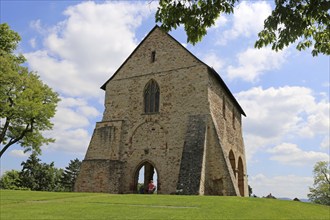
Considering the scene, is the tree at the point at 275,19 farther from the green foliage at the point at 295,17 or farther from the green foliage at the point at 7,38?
the green foliage at the point at 7,38

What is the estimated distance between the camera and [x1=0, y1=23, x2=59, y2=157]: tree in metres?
25.5

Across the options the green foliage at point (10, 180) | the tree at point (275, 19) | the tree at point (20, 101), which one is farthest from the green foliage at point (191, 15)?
the green foliage at point (10, 180)

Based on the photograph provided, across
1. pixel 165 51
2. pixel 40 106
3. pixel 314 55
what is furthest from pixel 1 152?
pixel 314 55

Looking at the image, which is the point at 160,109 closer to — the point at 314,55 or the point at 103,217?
the point at 103,217

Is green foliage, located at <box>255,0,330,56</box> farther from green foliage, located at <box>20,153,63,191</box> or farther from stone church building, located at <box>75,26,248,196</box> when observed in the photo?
green foliage, located at <box>20,153,63,191</box>

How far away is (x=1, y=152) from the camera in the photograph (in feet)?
85.1

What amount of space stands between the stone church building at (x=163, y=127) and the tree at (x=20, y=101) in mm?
5978

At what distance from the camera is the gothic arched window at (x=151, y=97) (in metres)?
23.5

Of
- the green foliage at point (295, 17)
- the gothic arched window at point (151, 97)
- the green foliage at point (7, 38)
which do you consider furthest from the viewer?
the green foliage at point (7, 38)

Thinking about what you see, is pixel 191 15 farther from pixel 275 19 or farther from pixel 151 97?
pixel 151 97

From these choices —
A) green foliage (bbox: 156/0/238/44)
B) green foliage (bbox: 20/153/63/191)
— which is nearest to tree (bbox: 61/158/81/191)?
green foliage (bbox: 20/153/63/191)

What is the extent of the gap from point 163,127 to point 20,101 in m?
11.8

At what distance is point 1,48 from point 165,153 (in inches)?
690

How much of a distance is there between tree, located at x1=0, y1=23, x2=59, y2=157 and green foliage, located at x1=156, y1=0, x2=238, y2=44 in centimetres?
2137
